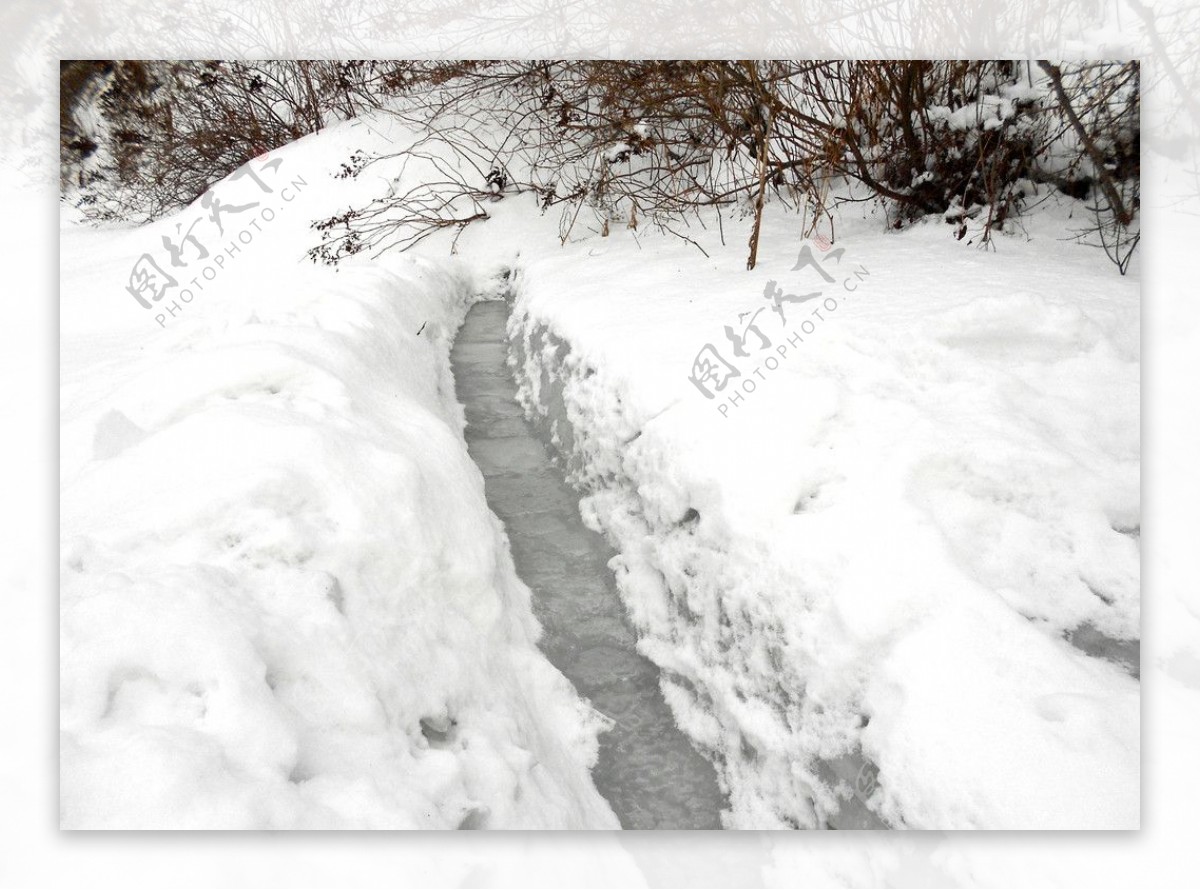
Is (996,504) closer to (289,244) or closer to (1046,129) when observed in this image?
(1046,129)

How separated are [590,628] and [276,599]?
850mm

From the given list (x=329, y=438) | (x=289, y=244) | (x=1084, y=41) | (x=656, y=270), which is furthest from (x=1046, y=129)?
(x=289, y=244)

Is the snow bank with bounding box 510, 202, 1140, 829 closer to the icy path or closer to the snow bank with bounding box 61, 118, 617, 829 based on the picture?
the icy path

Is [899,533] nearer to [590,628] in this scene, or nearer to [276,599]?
[590,628]

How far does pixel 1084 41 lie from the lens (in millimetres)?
1735

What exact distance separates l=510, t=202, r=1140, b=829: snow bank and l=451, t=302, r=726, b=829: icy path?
6 cm

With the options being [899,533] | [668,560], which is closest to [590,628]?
[668,560]

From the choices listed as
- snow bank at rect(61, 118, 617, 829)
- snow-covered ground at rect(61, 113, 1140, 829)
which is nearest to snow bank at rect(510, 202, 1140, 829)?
snow-covered ground at rect(61, 113, 1140, 829)

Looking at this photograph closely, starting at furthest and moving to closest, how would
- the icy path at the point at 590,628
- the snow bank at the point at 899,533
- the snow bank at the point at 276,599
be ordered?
the icy path at the point at 590,628 → the snow bank at the point at 899,533 → the snow bank at the point at 276,599

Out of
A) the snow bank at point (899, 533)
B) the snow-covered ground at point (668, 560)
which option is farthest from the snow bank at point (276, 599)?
the snow bank at point (899, 533)

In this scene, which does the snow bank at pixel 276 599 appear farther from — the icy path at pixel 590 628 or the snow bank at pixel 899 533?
the snow bank at pixel 899 533

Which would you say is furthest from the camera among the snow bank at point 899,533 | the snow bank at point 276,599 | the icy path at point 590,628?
the icy path at point 590,628

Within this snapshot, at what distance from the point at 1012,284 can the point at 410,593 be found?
1.71 metres

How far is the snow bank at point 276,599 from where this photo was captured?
3.32 feet
